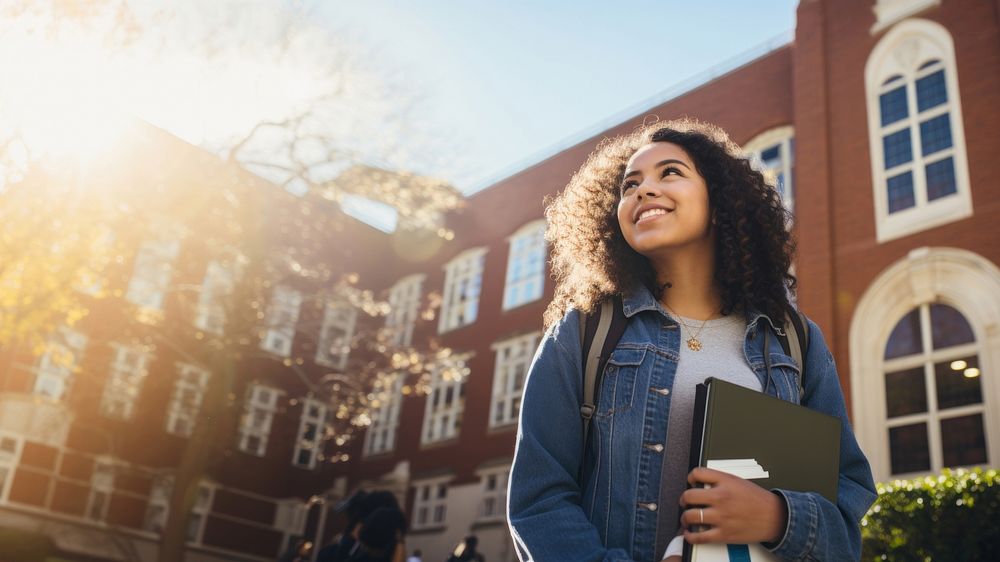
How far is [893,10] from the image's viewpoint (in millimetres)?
15461

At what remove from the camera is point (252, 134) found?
20.0 meters

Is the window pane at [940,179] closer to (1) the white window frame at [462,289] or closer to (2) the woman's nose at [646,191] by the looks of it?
(1) the white window frame at [462,289]

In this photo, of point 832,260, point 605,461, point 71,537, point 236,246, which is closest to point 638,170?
point 605,461

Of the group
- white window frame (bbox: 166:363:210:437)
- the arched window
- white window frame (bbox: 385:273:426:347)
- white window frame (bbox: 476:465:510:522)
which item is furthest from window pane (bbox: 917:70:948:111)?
white window frame (bbox: 166:363:210:437)

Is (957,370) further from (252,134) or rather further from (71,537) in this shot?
(71,537)

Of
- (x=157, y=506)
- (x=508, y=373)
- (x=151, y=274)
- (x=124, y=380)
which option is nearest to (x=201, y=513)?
(x=157, y=506)

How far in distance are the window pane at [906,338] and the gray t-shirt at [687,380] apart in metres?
12.4

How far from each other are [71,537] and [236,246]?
28.0 ft

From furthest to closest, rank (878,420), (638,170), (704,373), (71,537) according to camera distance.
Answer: (71,537)
(878,420)
(638,170)
(704,373)

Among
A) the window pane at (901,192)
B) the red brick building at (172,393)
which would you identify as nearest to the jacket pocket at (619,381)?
the window pane at (901,192)

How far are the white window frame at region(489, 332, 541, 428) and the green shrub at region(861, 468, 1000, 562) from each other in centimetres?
1290

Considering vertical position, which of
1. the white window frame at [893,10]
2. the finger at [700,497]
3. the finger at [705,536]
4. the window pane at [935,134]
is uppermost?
the white window frame at [893,10]

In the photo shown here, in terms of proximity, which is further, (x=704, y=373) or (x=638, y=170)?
(x=638, y=170)

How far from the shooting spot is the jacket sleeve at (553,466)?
6.03 ft
